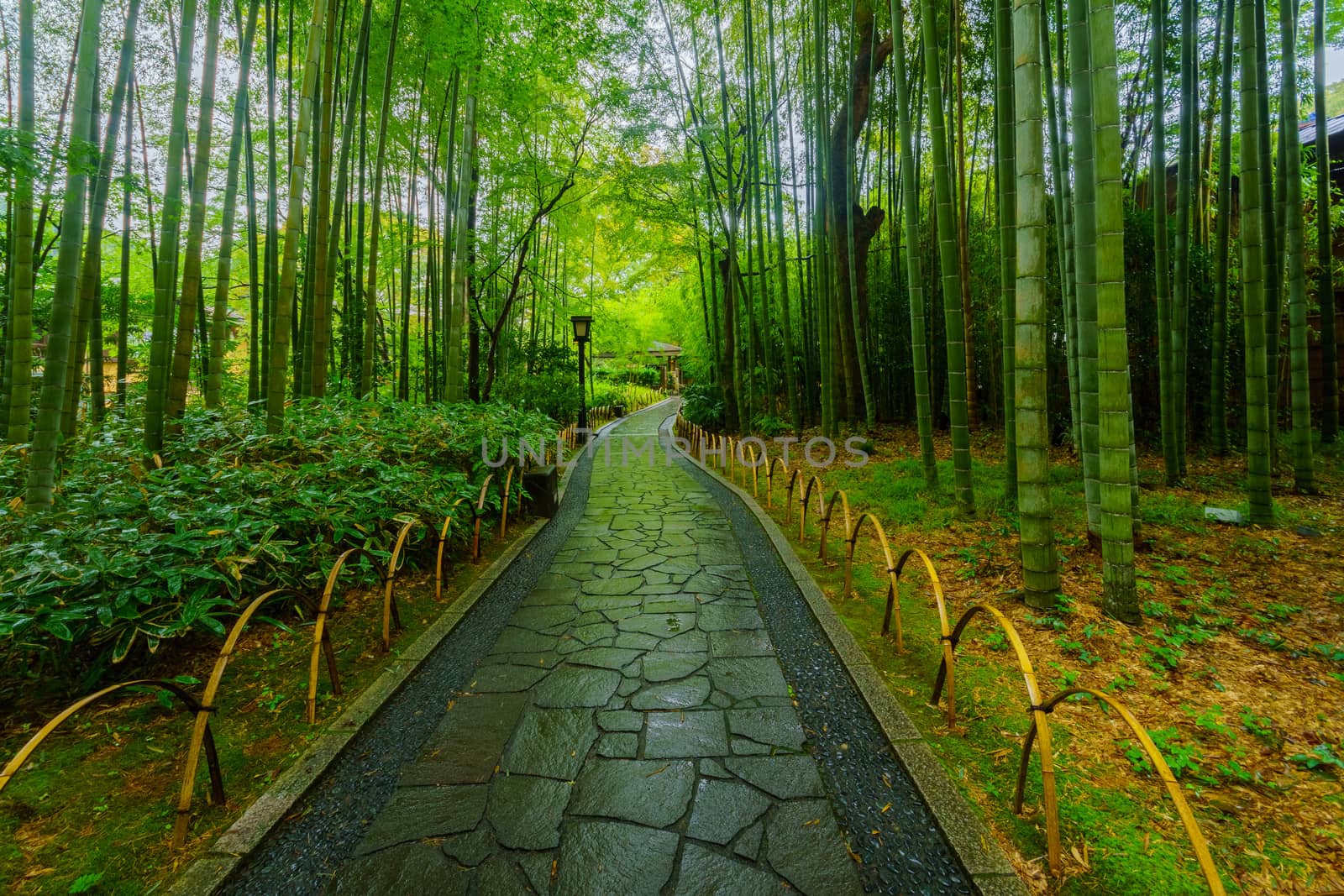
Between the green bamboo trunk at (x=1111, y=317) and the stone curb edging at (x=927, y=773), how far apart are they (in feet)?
4.64

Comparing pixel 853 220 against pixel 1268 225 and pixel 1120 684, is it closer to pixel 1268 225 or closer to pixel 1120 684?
pixel 1268 225

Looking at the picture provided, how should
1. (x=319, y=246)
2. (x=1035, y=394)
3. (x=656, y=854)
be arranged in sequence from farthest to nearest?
(x=319, y=246), (x=1035, y=394), (x=656, y=854)

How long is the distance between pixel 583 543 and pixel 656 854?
3607 millimetres

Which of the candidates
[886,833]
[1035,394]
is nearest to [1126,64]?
[1035,394]

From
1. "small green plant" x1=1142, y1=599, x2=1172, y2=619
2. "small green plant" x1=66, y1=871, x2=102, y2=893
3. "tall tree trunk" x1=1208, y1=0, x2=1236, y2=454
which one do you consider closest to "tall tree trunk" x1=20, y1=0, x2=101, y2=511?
"small green plant" x1=66, y1=871, x2=102, y2=893

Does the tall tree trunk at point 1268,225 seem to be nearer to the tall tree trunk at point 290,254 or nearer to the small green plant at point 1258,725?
the small green plant at point 1258,725

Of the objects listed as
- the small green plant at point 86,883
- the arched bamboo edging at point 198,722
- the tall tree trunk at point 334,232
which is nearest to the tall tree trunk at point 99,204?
the tall tree trunk at point 334,232

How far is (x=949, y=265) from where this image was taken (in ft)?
14.1

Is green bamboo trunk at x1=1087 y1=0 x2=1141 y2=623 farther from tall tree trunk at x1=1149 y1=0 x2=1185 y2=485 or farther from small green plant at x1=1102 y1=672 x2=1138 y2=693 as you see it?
tall tree trunk at x1=1149 y1=0 x2=1185 y2=485

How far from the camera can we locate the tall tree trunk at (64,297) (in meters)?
2.82

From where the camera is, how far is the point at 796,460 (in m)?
8.39

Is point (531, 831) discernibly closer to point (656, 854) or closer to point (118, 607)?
point (656, 854)

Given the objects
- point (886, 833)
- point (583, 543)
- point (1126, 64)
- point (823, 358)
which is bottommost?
point (886, 833)

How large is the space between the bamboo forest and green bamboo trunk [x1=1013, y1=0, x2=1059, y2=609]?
20mm
